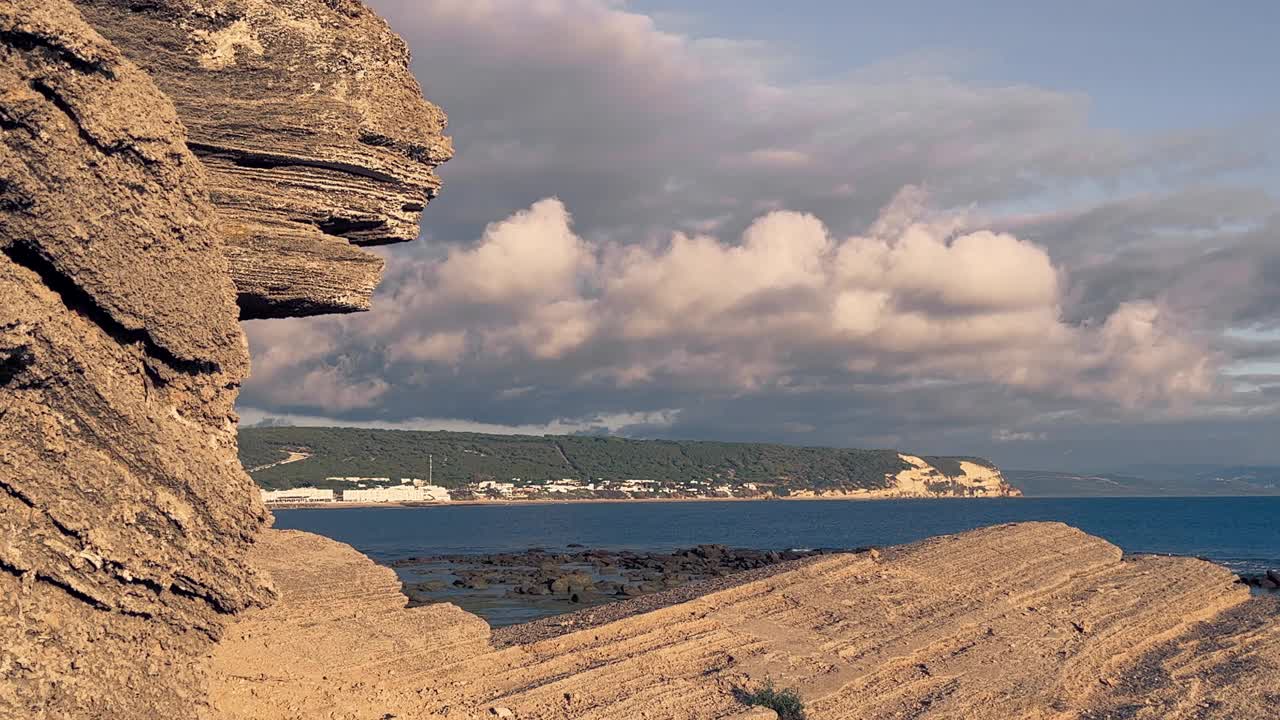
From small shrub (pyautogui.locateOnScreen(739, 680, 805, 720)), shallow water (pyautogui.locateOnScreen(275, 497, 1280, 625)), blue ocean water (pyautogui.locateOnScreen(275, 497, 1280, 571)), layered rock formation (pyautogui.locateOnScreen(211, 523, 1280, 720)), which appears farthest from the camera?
blue ocean water (pyautogui.locateOnScreen(275, 497, 1280, 571))

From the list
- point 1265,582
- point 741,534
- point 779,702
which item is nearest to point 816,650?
point 779,702

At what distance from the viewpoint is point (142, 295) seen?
494 inches

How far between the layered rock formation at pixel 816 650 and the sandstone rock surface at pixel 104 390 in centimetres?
205

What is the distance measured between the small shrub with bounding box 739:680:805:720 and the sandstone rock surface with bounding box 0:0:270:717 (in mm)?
9767

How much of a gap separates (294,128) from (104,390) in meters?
5.16

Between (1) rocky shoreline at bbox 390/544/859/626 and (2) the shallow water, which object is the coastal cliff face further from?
(2) the shallow water

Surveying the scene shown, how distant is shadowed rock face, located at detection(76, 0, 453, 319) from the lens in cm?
1523

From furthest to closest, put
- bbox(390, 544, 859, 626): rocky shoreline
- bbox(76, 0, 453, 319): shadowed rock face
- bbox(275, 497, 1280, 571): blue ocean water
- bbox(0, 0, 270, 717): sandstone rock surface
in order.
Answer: bbox(275, 497, 1280, 571): blue ocean water < bbox(390, 544, 859, 626): rocky shoreline < bbox(76, 0, 453, 319): shadowed rock face < bbox(0, 0, 270, 717): sandstone rock surface

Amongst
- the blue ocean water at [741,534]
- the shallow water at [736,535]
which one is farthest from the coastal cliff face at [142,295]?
the blue ocean water at [741,534]

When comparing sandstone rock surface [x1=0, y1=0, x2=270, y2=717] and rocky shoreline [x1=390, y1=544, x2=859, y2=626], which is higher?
sandstone rock surface [x1=0, y1=0, x2=270, y2=717]

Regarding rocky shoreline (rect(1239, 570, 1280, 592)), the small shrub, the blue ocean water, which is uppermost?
the small shrub

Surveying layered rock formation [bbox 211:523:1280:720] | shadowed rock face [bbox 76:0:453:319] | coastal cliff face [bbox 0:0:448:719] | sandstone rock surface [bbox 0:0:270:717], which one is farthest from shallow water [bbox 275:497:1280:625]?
sandstone rock surface [bbox 0:0:270:717]

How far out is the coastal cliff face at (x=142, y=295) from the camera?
11383 millimetres

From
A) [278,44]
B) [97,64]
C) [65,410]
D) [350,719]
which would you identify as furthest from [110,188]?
[350,719]
